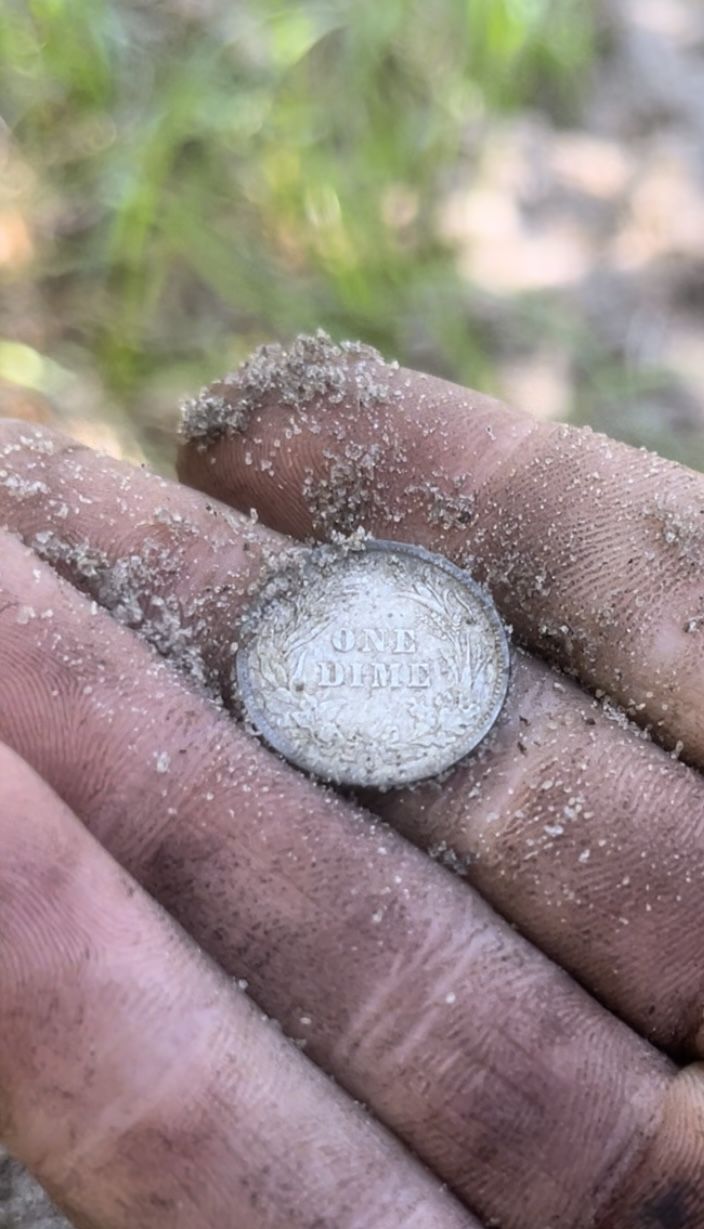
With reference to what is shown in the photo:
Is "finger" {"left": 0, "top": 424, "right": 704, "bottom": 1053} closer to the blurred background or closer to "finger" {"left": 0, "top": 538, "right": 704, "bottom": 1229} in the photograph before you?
"finger" {"left": 0, "top": 538, "right": 704, "bottom": 1229}

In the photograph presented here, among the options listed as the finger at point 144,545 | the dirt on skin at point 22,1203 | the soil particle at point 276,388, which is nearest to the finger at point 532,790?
the finger at point 144,545

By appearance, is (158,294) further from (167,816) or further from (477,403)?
(167,816)

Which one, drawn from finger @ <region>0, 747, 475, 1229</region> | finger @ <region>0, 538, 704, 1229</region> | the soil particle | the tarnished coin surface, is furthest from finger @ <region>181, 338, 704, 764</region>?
finger @ <region>0, 747, 475, 1229</region>

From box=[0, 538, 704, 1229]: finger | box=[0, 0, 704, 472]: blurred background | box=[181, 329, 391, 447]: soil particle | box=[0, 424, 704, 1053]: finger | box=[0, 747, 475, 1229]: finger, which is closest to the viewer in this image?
box=[0, 747, 475, 1229]: finger

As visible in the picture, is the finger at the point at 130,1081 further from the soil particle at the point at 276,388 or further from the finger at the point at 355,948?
the soil particle at the point at 276,388

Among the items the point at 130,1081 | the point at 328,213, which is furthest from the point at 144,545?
the point at 328,213

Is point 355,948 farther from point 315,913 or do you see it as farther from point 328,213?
point 328,213

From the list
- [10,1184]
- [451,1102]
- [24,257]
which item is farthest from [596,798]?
[24,257]
